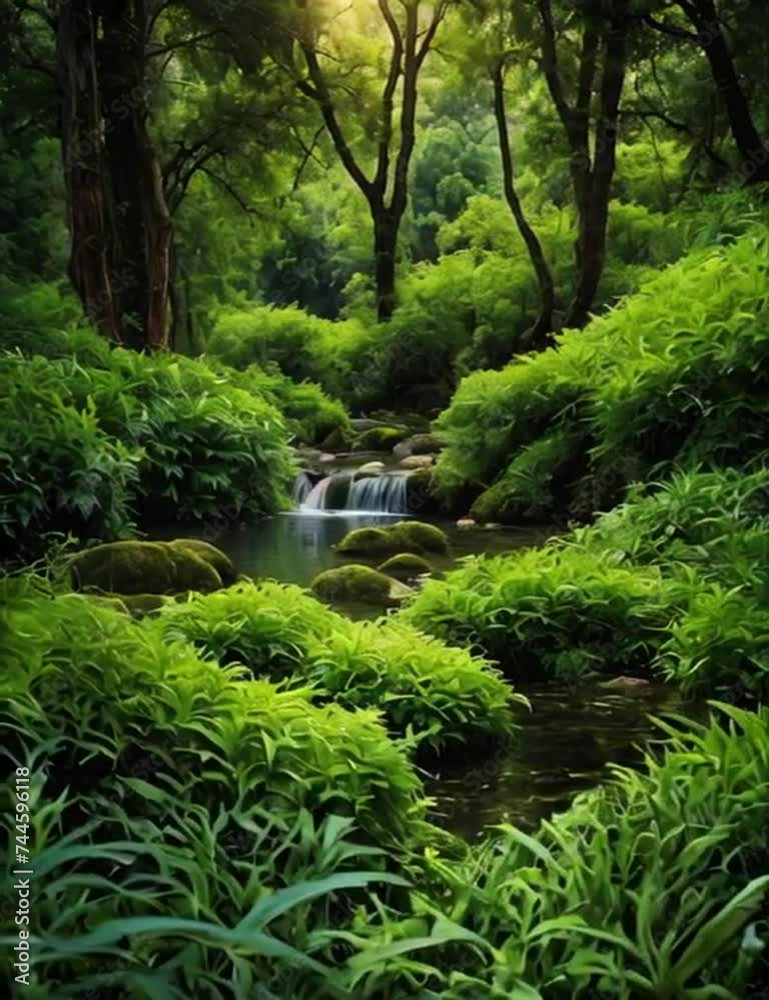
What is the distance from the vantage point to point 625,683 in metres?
5.55

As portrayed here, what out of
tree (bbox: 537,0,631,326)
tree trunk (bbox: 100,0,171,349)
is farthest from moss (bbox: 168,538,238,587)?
tree (bbox: 537,0,631,326)

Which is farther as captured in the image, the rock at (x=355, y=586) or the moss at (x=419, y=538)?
the moss at (x=419, y=538)

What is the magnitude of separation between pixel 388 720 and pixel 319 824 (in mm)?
1457

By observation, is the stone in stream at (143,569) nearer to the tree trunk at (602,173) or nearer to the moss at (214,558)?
the moss at (214,558)

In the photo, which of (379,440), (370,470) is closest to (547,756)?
(370,470)

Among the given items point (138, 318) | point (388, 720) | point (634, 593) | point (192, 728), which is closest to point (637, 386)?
point (634, 593)

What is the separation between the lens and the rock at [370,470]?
13.7 meters

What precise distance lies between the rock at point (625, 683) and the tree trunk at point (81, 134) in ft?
23.0

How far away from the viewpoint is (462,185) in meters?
37.0

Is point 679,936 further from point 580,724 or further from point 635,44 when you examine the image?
point 635,44

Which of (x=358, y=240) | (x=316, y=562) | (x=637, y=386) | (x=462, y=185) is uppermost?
(x=462, y=185)

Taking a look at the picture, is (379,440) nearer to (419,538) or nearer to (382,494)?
(382,494)

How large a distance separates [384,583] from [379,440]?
1019cm

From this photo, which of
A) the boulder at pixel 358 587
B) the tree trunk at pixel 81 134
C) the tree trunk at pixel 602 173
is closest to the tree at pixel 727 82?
the tree trunk at pixel 602 173
